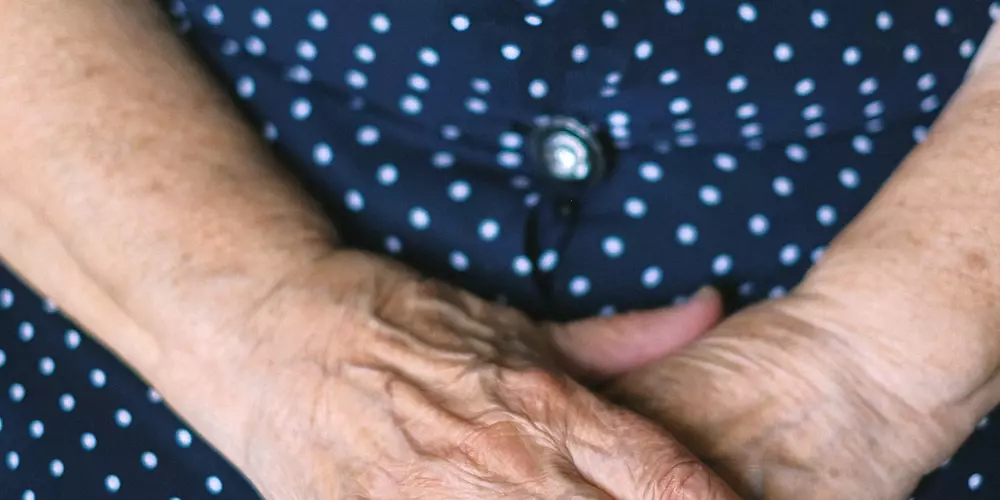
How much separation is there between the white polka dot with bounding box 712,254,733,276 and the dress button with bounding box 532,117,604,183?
0.13m

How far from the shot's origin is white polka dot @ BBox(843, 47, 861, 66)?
2.49ft

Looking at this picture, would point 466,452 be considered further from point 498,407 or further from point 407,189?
point 407,189

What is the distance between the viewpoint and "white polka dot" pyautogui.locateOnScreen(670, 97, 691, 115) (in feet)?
2.49

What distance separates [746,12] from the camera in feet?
2.45

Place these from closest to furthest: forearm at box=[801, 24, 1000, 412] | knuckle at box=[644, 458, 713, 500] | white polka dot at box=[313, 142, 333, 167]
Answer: knuckle at box=[644, 458, 713, 500] < forearm at box=[801, 24, 1000, 412] < white polka dot at box=[313, 142, 333, 167]

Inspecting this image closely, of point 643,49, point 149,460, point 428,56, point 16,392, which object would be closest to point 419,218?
point 428,56

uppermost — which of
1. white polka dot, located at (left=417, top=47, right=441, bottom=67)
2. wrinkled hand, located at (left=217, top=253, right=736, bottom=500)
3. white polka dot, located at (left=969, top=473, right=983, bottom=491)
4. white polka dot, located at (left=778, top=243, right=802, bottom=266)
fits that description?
white polka dot, located at (left=417, top=47, right=441, bottom=67)

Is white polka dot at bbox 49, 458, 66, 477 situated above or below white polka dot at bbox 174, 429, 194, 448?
below

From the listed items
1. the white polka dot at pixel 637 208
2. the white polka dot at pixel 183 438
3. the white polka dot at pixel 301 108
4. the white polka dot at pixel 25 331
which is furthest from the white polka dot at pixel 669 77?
the white polka dot at pixel 25 331

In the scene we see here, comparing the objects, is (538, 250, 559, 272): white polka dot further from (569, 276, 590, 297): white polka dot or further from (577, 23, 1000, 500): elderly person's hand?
(577, 23, 1000, 500): elderly person's hand

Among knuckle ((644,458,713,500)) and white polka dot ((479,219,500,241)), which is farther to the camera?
white polka dot ((479,219,500,241))

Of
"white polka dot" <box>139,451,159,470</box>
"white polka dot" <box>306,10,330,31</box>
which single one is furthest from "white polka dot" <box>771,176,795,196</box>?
"white polka dot" <box>139,451,159,470</box>

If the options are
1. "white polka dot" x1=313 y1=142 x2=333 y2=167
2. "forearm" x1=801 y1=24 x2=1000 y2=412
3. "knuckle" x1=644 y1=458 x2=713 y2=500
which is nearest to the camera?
"knuckle" x1=644 y1=458 x2=713 y2=500

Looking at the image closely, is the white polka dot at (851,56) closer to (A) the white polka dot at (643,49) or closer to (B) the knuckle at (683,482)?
(A) the white polka dot at (643,49)
